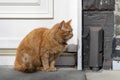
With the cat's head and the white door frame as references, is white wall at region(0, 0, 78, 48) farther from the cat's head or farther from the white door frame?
the cat's head

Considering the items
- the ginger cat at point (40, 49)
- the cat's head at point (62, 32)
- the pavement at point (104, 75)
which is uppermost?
the cat's head at point (62, 32)

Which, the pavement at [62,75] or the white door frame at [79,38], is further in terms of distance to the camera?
the white door frame at [79,38]

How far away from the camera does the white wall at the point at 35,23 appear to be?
3078 millimetres

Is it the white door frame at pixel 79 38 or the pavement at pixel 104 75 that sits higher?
the white door frame at pixel 79 38

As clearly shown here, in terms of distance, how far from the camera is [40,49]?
9.30ft

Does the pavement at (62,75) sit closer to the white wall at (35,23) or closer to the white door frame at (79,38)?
the white door frame at (79,38)

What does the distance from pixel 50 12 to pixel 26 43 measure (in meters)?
0.39

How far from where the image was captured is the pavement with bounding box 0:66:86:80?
8.89ft

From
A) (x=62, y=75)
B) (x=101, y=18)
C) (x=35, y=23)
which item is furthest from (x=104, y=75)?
(x=35, y=23)

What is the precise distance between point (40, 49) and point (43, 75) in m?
0.21

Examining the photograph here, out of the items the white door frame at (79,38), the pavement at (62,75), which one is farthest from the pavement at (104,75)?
the white door frame at (79,38)

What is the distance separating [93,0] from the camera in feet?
9.80

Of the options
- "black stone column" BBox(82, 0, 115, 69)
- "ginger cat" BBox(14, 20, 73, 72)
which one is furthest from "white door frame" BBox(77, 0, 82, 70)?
"ginger cat" BBox(14, 20, 73, 72)

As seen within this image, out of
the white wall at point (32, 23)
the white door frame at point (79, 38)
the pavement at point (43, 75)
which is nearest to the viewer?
the pavement at point (43, 75)
